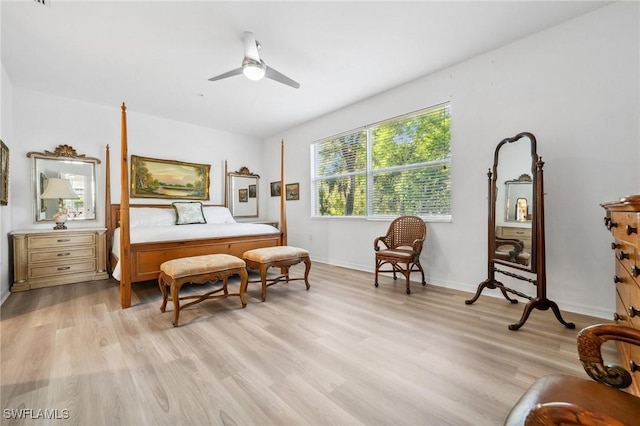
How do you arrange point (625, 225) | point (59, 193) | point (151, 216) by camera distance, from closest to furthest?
point (625, 225) → point (59, 193) → point (151, 216)

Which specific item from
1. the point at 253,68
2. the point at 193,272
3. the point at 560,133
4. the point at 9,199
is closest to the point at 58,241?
the point at 9,199

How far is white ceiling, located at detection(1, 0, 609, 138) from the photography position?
7.38 feet

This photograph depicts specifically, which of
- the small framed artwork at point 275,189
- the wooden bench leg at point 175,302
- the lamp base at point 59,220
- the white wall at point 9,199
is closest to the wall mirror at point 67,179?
the lamp base at point 59,220

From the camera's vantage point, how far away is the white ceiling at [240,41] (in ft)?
7.38

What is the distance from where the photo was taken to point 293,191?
5.51 meters

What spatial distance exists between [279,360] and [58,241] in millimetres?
3754

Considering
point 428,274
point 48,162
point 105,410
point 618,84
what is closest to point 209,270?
point 105,410

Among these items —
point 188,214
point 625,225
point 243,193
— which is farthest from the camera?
point 243,193

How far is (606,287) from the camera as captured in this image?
2.29m

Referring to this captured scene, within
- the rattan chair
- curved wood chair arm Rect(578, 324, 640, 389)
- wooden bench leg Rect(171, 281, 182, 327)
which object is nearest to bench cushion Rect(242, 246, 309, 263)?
wooden bench leg Rect(171, 281, 182, 327)

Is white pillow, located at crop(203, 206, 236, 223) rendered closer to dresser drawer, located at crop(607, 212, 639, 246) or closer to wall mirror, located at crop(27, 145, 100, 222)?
wall mirror, located at crop(27, 145, 100, 222)

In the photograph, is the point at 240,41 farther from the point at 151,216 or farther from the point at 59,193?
the point at 59,193

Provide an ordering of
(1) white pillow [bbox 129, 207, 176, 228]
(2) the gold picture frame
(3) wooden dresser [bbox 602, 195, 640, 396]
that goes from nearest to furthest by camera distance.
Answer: (3) wooden dresser [bbox 602, 195, 640, 396]
(1) white pillow [bbox 129, 207, 176, 228]
(2) the gold picture frame

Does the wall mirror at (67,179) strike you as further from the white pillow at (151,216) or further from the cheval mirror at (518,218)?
the cheval mirror at (518,218)
